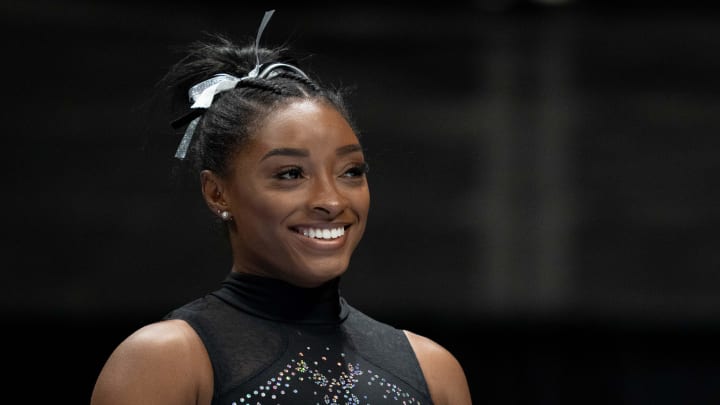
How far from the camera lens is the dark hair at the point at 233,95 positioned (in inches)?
61.2

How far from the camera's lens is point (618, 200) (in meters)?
4.07

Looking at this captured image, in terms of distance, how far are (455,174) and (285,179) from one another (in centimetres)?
255

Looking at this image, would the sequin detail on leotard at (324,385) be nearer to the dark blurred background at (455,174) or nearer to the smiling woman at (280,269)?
the smiling woman at (280,269)

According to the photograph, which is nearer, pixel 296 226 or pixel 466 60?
pixel 296 226

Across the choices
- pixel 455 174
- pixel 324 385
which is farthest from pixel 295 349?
pixel 455 174

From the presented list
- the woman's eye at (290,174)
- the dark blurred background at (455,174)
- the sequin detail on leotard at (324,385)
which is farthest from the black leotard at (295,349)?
the dark blurred background at (455,174)

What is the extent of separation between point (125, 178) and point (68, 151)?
194 mm

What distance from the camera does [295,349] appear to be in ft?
4.97

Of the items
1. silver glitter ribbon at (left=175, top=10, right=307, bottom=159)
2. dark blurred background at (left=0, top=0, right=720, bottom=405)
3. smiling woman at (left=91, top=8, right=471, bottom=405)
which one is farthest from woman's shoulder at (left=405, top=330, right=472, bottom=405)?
dark blurred background at (left=0, top=0, right=720, bottom=405)

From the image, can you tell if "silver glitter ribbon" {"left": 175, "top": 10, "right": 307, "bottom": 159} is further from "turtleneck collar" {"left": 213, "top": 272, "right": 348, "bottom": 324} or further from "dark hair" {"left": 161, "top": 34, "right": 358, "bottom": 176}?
"turtleneck collar" {"left": 213, "top": 272, "right": 348, "bottom": 324}

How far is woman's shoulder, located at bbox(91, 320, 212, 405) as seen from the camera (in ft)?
4.53

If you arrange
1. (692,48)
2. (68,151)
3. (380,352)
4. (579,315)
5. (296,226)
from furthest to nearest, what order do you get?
(692,48) < (579,315) < (68,151) < (380,352) < (296,226)

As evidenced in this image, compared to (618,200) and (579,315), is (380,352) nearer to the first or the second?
(579,315)

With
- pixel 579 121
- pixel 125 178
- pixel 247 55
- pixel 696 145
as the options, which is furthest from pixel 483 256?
pixel 247 55
